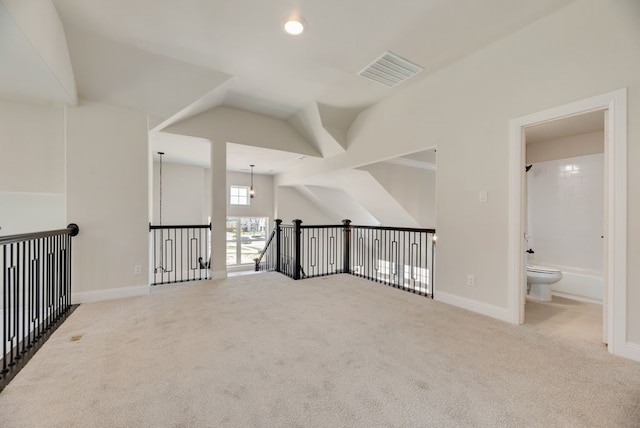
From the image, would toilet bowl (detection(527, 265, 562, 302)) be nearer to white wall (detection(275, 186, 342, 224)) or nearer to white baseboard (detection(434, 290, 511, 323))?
white baseboard (detection(434, 290, 511, 323))

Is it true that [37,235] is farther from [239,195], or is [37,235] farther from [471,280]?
[239,195]

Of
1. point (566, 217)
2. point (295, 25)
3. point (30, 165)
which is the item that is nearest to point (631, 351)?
point (566, 217)

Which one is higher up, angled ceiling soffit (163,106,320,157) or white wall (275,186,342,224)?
angled ceiling soffit (163,106,320,157)

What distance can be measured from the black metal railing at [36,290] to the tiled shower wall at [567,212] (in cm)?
639

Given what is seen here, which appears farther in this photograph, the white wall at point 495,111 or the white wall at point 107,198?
the white wall at point 107,198

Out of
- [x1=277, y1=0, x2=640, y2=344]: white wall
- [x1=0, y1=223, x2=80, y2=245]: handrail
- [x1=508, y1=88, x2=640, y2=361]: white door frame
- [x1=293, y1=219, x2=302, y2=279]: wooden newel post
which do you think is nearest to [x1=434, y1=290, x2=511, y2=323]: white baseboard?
[x1=277, y1=0, x2=640, y2=344]: white wall

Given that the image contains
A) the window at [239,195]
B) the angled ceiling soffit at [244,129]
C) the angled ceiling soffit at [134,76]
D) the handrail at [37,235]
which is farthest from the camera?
the window at [239,195]

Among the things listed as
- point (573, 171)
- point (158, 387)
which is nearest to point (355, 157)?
point (573, 171)

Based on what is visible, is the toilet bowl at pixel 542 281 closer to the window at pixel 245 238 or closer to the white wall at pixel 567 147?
the white wall at pixel 567 147

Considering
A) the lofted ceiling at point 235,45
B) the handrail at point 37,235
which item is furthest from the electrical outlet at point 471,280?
the handrail at point 37,235

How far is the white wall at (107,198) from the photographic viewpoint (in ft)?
10.9

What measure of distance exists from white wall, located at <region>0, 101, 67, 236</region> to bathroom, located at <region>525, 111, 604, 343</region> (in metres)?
6.11

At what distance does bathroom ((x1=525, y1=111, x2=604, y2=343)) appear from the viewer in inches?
143

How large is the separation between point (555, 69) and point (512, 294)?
2.14m
